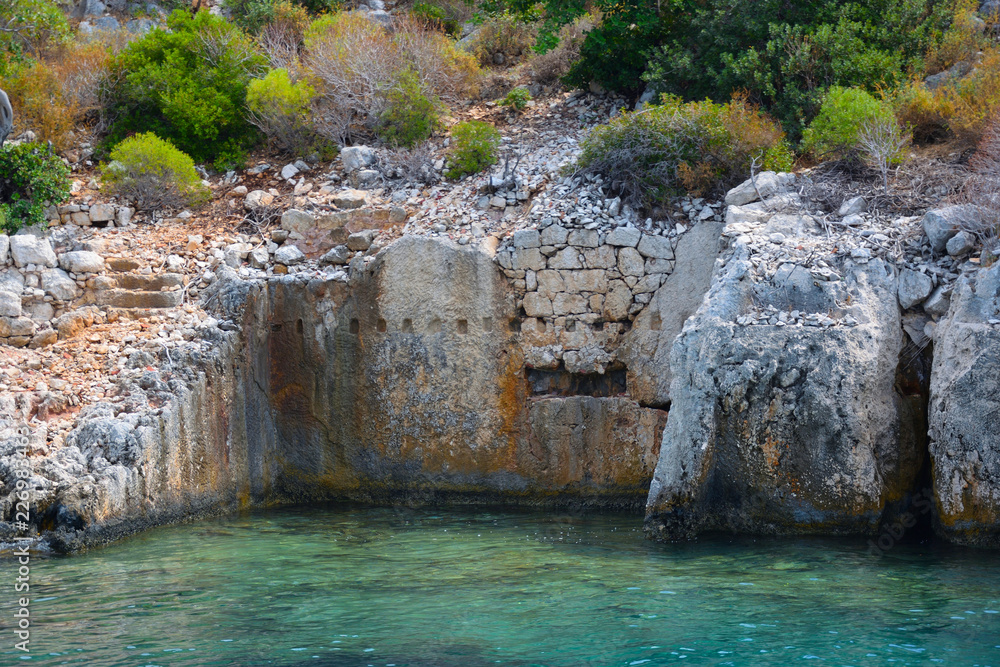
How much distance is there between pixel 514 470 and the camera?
11.7 meters

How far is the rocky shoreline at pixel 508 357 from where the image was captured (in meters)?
9.09

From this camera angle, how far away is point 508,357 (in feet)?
38.7

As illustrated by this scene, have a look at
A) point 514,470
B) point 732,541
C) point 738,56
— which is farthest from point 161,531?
point 738,56

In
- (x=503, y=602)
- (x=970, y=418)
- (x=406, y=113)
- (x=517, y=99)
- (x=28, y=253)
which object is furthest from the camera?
(x=517, y=99)

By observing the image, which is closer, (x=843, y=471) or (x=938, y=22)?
(x=843, y=471)

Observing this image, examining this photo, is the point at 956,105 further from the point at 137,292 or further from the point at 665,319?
the point at 137,292

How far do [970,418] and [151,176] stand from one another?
440 inches

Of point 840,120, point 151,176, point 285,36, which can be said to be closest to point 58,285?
point 151,176

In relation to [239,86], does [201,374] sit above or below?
below

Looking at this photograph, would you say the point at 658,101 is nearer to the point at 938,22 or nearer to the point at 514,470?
the point at 938,22

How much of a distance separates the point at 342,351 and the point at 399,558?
358cm

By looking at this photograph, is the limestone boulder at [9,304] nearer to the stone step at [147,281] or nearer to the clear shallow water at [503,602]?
the stone step at [147,281]

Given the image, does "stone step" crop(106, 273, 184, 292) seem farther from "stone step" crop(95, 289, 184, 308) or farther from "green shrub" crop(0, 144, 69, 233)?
"green shrub" crop(0, 144, 69, 233)

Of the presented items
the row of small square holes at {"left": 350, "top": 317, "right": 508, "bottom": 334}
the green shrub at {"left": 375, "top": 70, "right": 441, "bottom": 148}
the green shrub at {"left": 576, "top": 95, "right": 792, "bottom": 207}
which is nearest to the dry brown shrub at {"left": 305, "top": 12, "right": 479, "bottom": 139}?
the green shrub at {"left": 375, "top": 70, "right": 441, "bottom": 148}
